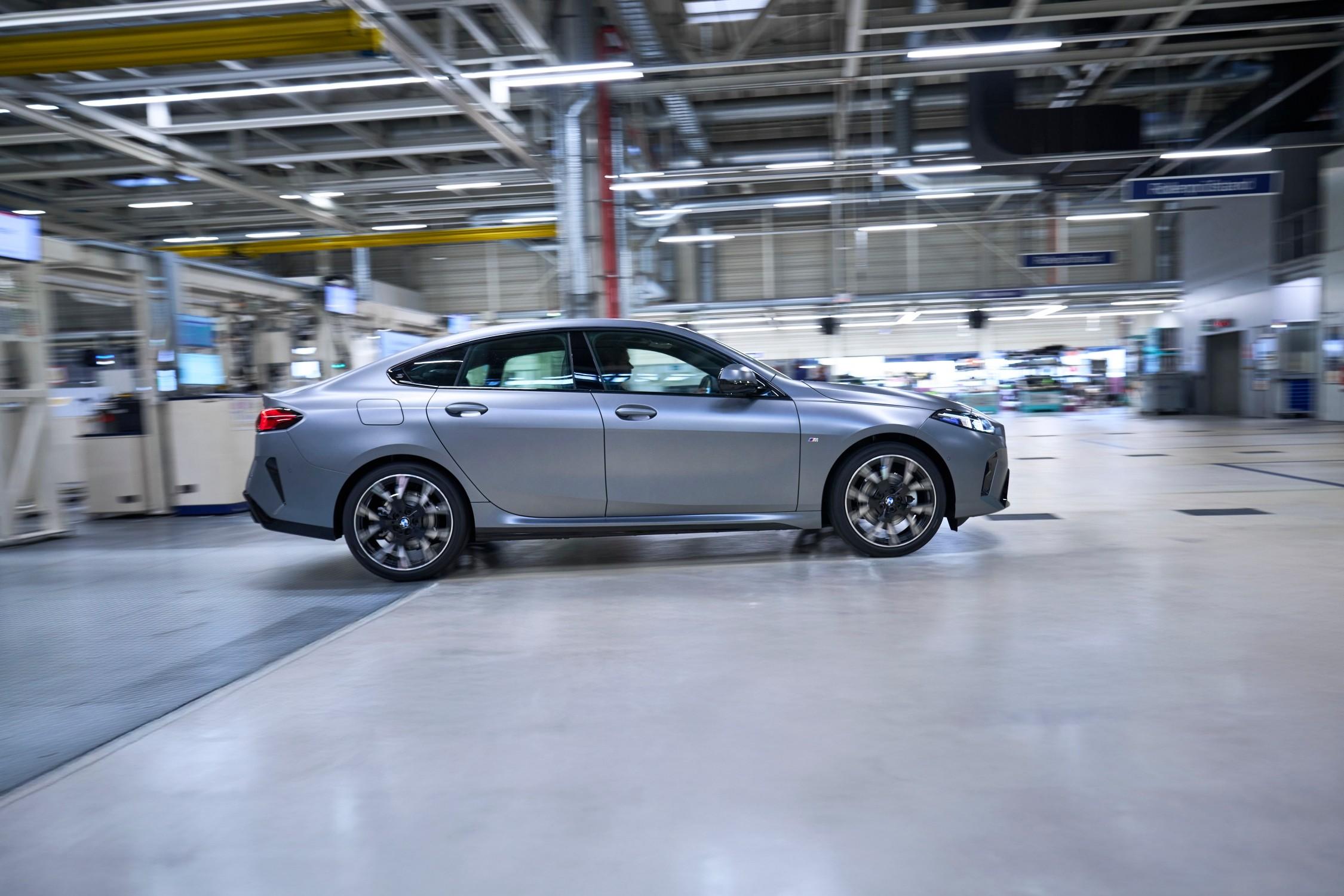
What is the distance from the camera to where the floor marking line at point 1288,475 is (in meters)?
7.60

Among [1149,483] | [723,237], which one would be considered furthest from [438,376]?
[723,237]

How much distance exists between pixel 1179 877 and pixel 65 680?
3512mm

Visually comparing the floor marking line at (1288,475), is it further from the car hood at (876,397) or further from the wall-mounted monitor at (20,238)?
the wall-mounted monitor at (20,238)

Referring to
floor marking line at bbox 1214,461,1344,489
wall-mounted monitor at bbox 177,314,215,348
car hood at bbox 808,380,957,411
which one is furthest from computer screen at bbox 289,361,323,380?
floor marking line at bbox 1214,461,1344,489

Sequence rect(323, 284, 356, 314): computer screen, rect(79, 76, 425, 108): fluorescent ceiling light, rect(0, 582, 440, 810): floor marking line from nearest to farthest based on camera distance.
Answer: rect(0, 582, 440, 810): floor marking line → rect(79, 76, 425, 108): fluorescent ceiling light → rect(323, 284, 356, 314): computer screen

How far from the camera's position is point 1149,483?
8.07 m

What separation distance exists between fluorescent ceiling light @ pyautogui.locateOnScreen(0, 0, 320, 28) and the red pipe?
4.59 metres

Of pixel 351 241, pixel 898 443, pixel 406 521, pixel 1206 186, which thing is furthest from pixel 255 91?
pixel 1206 186

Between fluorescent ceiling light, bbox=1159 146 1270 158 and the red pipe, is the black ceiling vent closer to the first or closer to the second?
fluorescent ceiling light, bbox=1159 146 1270 158

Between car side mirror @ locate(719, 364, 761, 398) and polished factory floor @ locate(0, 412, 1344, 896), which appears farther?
car side mirror @ locate(719, 364, 761, 398)

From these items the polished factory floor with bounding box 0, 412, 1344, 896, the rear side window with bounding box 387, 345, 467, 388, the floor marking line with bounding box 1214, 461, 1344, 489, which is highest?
the rear side window with bounding box 387, 345, 467, 388

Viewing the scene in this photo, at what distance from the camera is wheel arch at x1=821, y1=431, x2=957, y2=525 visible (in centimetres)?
485

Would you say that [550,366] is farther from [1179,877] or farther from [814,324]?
[814,324]

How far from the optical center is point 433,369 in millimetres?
4855
